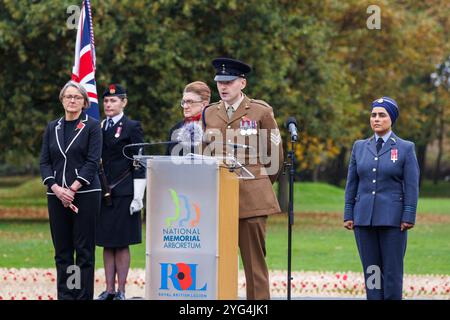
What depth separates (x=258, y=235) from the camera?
9.42 metres

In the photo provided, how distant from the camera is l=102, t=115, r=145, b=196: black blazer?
38.3ft

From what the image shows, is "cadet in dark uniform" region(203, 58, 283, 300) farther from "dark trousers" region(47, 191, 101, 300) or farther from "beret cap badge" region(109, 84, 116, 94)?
"beret cap badge" region(109, 84, 116, 94)

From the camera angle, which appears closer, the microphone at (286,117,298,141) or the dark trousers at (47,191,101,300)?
the microphone at (286,117,298,141)

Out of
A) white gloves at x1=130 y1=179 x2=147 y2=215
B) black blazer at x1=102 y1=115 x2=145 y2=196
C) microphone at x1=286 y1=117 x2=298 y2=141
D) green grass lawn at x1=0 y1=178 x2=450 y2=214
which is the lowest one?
green grass lawn at x1=0 y1=178 x2=450 y2=214

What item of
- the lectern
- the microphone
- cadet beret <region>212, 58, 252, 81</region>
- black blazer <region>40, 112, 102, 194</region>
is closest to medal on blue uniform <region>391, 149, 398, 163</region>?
the microphone

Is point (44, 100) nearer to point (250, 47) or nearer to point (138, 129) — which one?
point (250, 47)

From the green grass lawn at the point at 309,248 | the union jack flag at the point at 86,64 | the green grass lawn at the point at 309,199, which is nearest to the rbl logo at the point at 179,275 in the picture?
the union jack flag at the point at 86,64

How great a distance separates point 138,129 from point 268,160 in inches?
99.9

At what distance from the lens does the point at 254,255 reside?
9.42 m

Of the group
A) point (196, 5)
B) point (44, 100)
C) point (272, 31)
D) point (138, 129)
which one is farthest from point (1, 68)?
point (138, 129)

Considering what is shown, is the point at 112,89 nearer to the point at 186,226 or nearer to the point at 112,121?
the point at 112,121

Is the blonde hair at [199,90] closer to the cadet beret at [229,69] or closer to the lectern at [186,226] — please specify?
the cadet beret at [229,69]

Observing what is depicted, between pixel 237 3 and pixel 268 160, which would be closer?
pixel 268 160

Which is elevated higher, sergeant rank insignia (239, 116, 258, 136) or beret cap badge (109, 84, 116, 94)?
beret cap badge (109, 84, 116, 94)
